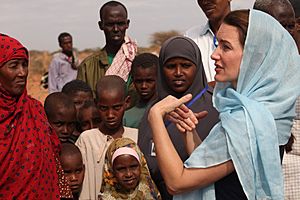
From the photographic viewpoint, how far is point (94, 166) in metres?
4.71

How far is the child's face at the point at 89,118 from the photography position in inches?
215

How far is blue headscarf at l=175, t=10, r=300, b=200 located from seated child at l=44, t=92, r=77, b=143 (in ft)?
7.24

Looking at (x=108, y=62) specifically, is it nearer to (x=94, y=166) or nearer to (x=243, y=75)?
(x=94, y=166)

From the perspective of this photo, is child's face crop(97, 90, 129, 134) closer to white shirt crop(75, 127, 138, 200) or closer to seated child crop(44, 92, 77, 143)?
white shirt crop(75, 127, 138, 200)

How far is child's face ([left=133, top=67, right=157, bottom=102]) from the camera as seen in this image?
534 centimetres

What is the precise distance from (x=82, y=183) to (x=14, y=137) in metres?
0.83

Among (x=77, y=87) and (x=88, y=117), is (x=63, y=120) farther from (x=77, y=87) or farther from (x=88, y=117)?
(x=77, y=87)

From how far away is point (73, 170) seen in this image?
4.62 metres

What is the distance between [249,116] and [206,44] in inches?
97.1

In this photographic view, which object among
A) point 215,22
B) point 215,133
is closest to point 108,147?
point 215,22

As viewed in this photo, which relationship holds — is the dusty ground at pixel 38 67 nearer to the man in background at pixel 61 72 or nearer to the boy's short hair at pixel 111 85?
the man in background at pixel 61 72

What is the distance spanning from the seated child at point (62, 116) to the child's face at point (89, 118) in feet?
1.53

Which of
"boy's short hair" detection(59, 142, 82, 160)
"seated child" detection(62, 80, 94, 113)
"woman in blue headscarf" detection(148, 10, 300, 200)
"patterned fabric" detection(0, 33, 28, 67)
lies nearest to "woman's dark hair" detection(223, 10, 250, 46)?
"woman in blue headscarf" detection(148, 10, 300, 200)

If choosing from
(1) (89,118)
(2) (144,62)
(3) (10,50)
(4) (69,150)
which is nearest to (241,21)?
(3) (10,50)
